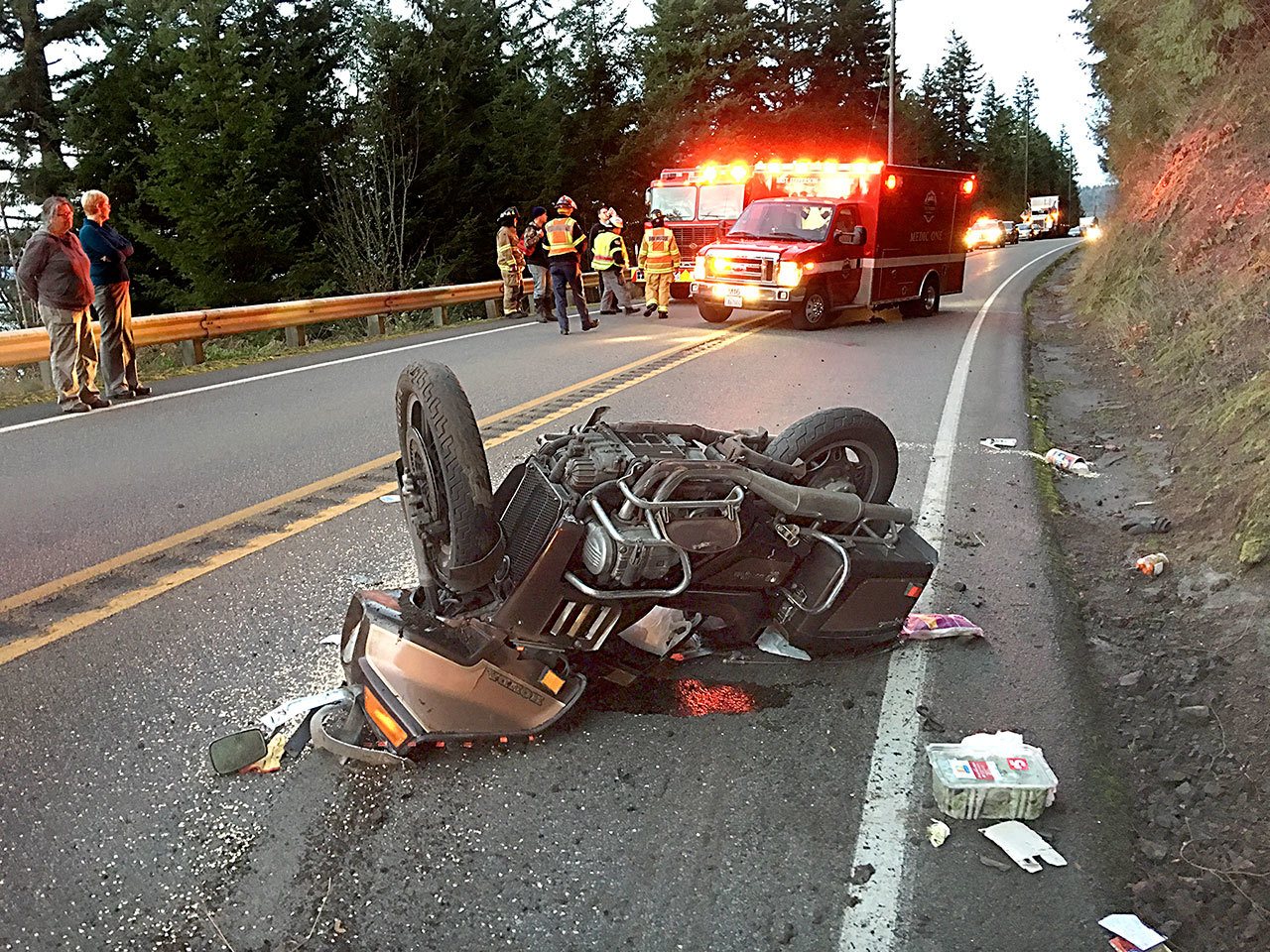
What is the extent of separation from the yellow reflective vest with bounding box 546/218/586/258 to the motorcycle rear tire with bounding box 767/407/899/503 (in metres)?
11.2

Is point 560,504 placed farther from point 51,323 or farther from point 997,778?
point 51,323

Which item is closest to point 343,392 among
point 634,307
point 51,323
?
point 51,323

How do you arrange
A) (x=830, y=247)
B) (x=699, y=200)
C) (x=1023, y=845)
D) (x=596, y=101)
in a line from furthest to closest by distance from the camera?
(x=596, y=101) < (x=699, y=200) < (x=830, y=247) < (x=1023, y=845)

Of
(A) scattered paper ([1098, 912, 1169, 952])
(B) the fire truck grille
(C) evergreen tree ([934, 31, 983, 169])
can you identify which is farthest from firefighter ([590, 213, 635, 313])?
(C) evergreen tree ([934, 31, 983, 169])

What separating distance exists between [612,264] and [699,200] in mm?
3091

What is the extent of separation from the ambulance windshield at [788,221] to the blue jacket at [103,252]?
916cm

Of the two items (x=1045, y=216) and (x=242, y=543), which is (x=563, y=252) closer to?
(x=242, y=543)

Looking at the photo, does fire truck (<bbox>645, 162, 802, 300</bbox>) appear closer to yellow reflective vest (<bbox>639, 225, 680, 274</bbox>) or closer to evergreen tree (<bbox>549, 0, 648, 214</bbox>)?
yellow reflective vest (<bbox>639, 225, 680, 274</bbox>)

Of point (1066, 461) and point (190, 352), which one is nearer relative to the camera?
point (1066, 461)

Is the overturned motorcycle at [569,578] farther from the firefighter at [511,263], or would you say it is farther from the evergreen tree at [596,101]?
the evergreen tree at [596,101]

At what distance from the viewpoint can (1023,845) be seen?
9.48 ft

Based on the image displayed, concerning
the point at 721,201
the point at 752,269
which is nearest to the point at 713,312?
the point at 752,269

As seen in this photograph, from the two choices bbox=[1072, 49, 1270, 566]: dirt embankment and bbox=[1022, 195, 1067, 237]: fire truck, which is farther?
bbox=[1022, 195, 1067, 237]: fire truck

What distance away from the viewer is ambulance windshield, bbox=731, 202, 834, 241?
51.2 feet
